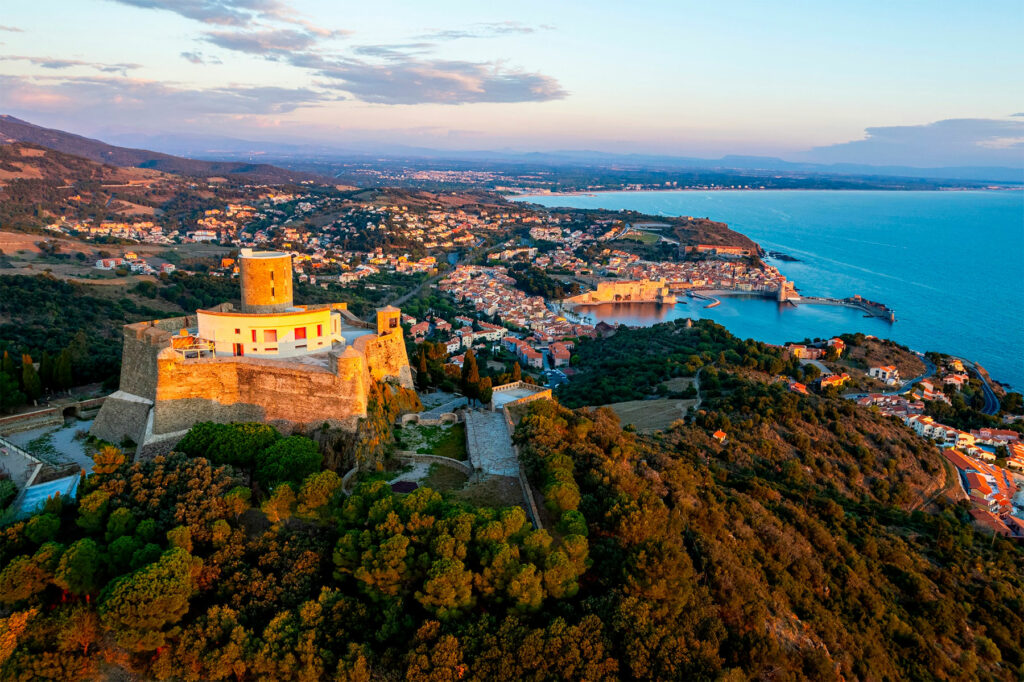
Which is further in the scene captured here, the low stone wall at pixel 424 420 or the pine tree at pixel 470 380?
the pine tree at pixel 470 380

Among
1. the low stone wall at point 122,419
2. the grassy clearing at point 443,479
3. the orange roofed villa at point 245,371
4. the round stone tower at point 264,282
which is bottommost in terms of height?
the grassy clearing at point 443,479

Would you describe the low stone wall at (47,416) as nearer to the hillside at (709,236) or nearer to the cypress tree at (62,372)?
the cypress tree at (62,372)

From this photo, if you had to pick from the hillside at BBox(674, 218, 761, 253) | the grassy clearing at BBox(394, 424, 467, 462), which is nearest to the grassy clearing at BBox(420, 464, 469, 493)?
the grassy clearing at BBox(394, 424, 467, 462)

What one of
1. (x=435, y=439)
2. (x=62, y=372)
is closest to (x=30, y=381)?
(x=62, y=372)

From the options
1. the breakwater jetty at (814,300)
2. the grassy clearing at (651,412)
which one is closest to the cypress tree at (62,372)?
the grassy clearing at (651,412)

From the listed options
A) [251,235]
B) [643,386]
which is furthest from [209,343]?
[251,235]

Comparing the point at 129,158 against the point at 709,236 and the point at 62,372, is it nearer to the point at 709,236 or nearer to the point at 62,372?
the point at 709,236
